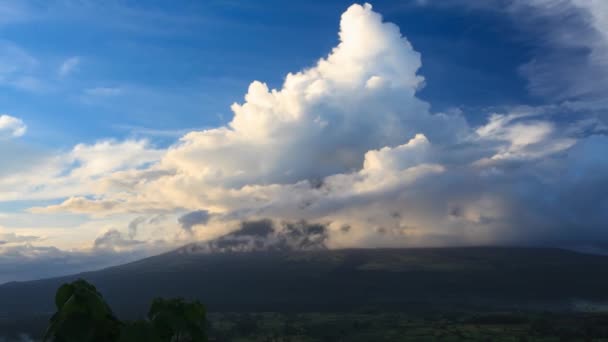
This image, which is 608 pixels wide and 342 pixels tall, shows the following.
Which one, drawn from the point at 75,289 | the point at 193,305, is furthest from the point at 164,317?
the point at 75,289

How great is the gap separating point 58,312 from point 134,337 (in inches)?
54.9

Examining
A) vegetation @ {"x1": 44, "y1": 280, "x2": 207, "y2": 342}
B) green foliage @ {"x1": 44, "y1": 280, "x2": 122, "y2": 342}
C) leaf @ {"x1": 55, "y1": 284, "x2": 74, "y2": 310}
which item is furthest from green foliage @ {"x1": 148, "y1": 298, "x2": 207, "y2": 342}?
leaf @ {"x1": 55, "y1": 284, "x2": 74, "y2": 310}

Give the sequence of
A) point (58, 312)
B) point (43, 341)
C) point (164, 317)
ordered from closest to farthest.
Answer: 1. point (43, 341)
2. point (58, 312)
3. point (164, 317)

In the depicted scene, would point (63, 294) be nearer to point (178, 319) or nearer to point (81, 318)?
point (81, 318)

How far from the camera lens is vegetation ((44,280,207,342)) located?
834 cm

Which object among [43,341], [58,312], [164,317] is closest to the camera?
[43,341]

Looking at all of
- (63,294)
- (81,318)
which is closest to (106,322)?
(81,318)

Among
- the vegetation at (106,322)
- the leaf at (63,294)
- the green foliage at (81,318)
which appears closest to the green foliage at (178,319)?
the vegetation at (106,322)

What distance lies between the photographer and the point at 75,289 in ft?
28.8

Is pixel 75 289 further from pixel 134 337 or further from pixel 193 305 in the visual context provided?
pixel 193 305

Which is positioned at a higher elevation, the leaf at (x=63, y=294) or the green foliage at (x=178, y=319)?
the leaf at (x=63, y=294)

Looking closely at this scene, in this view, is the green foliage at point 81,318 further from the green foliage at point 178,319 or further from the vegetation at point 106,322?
the green foliage at point 178,319

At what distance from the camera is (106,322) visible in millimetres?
8758

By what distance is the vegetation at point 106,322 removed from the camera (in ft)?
27.3
